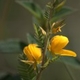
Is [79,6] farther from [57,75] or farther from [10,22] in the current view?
[57,75]

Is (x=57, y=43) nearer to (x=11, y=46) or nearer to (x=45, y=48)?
(x=45, y=48)

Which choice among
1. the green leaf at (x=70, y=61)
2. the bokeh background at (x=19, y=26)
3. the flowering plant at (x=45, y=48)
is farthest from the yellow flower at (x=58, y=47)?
the bokeh background at (x=19, y=26)

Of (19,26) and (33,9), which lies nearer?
(33,9)

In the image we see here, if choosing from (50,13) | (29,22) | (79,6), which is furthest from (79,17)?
(50,13)

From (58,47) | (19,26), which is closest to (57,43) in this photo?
(58,47)

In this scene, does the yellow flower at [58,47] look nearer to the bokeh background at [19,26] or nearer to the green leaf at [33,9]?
the green leaf at [33,9]

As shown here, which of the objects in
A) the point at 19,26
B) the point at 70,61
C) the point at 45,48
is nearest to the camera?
the point at 45,48

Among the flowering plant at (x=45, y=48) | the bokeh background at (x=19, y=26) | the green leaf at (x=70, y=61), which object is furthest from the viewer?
the bokeh background at (x=19, y=26)

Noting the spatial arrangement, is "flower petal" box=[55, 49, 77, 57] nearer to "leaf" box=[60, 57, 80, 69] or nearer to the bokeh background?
"leaf" box=[60, 57, 80, 69]
